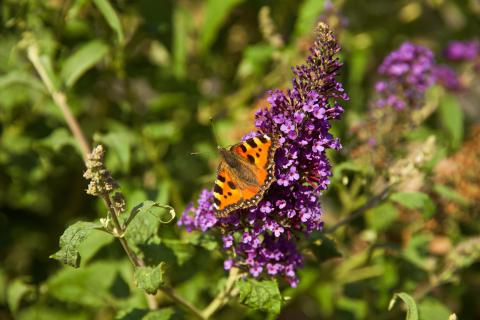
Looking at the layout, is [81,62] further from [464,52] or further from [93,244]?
[464,52]

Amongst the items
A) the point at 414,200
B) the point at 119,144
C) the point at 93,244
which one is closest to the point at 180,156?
the point at 119,144

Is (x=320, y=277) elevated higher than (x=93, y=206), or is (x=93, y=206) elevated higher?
(x=93, y=206)

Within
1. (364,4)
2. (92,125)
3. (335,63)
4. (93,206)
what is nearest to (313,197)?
(335,63)

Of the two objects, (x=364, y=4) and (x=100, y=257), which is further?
(x=364, y=4)

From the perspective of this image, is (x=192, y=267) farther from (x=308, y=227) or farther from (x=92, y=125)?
(x=92, y=125)

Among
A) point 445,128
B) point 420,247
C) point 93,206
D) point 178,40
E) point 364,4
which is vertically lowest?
point 420,247

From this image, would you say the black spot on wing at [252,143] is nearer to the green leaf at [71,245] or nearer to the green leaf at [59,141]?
the green leaf at [71,245]

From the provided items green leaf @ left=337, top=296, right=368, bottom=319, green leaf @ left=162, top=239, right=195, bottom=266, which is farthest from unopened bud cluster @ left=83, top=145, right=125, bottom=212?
green leaf @ left=337, top=296, right=368, bottom=319

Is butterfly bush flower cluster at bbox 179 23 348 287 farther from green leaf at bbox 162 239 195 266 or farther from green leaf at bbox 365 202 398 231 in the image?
green leaf at bbox 365 202 398 231
